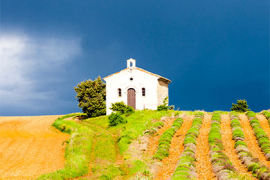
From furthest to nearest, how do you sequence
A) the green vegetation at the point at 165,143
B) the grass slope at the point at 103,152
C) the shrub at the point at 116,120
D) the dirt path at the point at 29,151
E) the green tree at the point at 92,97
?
the green tree at the point at 92,97 → the shrub at the point at 116,120 → the green vegetation at the point at 165,143 → the grass slope at the point at 103,152 → the dirt path at the point at 29,151

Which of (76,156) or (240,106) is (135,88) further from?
(76,156)

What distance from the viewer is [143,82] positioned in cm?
4162

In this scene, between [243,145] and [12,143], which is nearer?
[243,145]

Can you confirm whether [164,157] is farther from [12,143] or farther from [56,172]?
[12,143]

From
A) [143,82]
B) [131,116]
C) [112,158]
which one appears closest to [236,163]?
[112,158]

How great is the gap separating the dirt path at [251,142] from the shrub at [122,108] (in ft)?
51.4

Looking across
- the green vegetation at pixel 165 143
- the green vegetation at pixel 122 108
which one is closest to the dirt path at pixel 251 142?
the green vegetation at pixel 165 143

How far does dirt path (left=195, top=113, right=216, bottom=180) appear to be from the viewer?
1569cm

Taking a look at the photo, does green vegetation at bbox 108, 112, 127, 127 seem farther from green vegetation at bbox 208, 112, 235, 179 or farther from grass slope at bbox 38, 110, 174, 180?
green vegetation at bbox 208, 112, 235, 179

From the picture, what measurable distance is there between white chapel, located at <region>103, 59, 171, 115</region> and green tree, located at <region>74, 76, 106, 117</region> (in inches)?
51.1

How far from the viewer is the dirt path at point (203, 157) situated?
1569cm

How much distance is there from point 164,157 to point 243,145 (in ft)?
22.1

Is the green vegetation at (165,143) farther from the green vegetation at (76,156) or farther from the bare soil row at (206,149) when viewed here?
the green vegetation at (76,156)

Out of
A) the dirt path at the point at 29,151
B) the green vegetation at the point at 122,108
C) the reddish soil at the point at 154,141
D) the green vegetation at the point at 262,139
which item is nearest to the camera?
the dirt path at the point at 29,151
